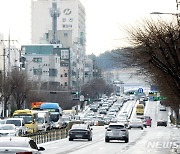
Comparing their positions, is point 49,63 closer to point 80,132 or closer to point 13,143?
point 80,132

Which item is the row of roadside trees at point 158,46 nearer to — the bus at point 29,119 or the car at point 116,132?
the car at point 116,132

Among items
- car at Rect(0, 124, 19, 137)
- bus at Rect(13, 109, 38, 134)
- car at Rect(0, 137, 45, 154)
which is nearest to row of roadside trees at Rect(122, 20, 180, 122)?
car at Rect(0, 124, 19, 137)

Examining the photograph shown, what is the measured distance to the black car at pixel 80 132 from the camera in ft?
178

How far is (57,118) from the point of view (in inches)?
3314

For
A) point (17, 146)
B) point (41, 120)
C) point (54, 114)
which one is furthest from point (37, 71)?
point (17, 146)

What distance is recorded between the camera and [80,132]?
5484 centimetres

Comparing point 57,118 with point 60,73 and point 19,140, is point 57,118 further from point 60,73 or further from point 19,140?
point 60,73

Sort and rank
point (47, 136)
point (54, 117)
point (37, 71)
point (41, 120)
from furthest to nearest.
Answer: point (37, 71) → point (54, 117) → point (41, 120) → point (47, 136)

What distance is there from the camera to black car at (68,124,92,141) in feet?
178

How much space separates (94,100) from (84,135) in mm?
126393

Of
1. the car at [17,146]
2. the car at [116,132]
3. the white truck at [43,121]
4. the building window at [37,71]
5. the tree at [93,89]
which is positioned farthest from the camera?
Result: the tree at [93,89]

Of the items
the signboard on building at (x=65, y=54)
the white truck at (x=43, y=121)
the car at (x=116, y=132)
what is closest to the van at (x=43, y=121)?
the white truck at (x=43, y=121)

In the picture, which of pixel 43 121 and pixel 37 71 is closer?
pixel 43 121

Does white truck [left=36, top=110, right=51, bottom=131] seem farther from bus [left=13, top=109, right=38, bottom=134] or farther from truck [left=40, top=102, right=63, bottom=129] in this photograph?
truck [left=40, top=102, right=63, bottom=129]
